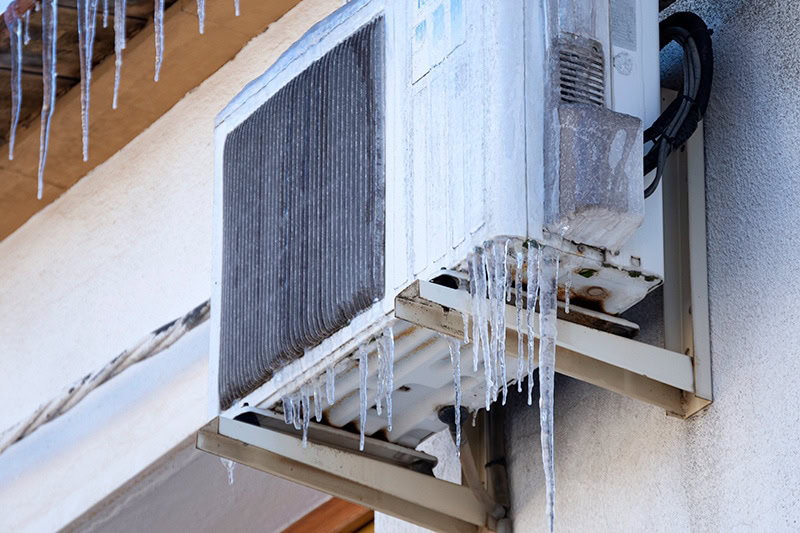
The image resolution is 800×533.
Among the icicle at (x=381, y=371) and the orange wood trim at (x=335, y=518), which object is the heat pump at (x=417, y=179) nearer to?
the icicle at (x=381, y=371)

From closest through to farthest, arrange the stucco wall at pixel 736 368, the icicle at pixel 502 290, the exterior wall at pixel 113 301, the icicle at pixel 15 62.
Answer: the icicle at pixel 502 290 < the stucco wall at pixel 736 368 < the icicle at pixel 15 62 < the exterior wall at pixel 113 301

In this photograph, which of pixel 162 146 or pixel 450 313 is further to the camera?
pixel 162 146

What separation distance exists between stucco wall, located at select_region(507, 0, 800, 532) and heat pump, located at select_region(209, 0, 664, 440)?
0.66ft

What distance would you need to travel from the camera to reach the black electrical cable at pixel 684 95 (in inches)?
105

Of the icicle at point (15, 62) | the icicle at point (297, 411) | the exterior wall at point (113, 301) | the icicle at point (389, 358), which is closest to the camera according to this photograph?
the icicle at point (389, 358)

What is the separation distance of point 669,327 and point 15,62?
2427mm

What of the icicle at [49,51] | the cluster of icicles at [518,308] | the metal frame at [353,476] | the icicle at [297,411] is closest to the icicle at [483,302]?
the cluster of icicles at [518,308]

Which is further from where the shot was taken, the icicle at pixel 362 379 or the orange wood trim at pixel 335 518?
the orange wood trim at pixel 335 518

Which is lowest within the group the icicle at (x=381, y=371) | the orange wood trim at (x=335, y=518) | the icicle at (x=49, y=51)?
the icicle at (x=381, y=371)

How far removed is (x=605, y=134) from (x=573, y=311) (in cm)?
34

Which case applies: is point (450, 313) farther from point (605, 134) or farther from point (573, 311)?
point (605, 134)

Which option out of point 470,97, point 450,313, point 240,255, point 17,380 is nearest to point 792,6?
point 470,97

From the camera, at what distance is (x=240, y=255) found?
312 centimetres

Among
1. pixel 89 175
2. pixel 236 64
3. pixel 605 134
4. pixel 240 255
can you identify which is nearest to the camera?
pixel 605 134
